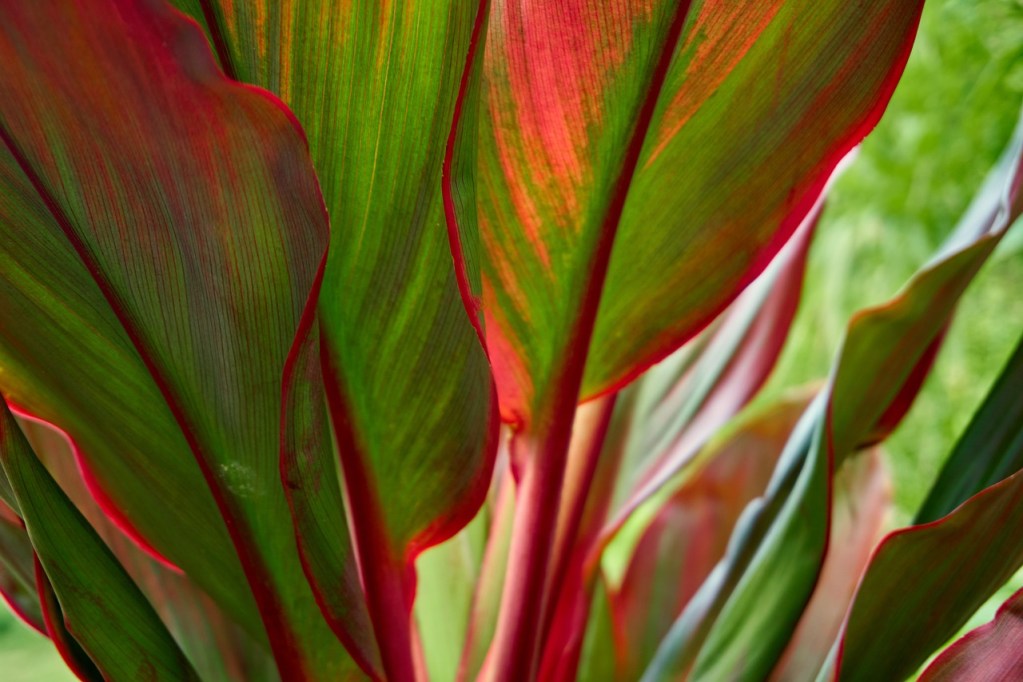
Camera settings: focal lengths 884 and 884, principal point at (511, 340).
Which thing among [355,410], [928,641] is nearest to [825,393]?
[928,641]

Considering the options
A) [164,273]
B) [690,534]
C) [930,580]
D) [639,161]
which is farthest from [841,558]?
[164,273]

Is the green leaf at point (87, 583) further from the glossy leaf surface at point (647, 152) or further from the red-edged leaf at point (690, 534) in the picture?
the red-edged leaf at point (690, 534)

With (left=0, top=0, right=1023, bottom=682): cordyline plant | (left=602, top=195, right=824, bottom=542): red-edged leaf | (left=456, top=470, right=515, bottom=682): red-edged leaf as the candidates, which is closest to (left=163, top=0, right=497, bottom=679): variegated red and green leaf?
(left=0, top=0, right=1023, bottom=682): cordyline plant

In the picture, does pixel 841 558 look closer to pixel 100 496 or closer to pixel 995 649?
pixel 995 649

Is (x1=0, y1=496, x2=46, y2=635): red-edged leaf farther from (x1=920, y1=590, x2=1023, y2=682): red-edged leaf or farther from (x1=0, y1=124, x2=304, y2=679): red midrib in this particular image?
(x1=920, y1=590, x2=1023, y2=682): red-edged leaf

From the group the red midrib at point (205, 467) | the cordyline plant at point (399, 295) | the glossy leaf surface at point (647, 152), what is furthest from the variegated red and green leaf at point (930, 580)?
the red midrib at point (205, 467)

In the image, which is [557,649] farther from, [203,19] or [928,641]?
[203,19]

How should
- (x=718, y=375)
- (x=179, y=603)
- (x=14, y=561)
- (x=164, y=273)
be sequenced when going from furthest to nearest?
(x=718, y=375)
(x=179, y=603)
(x=14, y=561)
(x=164, y=273)
